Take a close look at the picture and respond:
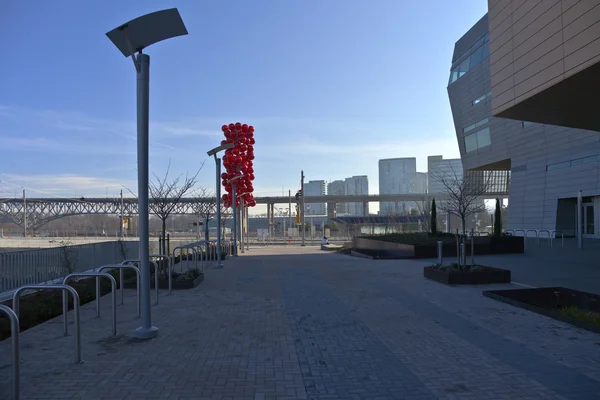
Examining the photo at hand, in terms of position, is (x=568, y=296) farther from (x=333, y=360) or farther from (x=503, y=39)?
(x=503, y=39)

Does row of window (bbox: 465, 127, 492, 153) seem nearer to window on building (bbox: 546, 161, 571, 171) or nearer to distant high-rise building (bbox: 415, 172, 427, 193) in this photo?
window on building (bbox: 546, 161, 571, 171)

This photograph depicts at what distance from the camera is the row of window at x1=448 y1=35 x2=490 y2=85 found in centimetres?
3991

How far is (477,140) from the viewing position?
43.3 m

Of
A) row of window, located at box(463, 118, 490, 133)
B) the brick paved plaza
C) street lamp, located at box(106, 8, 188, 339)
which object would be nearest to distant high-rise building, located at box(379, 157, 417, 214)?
row of window, located at box(463, 118, 490, 133)

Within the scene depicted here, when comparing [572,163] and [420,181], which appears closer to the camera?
[572,163]

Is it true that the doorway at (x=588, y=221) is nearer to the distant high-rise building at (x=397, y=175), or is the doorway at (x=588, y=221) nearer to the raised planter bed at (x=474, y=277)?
the raised planter bed at (x=474, y=277)

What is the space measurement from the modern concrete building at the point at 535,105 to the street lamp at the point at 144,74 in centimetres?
763

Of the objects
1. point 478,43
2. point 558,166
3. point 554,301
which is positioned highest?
point 478,43

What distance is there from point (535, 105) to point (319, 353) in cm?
921

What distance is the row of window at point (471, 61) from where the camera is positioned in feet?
131

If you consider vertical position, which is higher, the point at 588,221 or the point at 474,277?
the point at 588,221

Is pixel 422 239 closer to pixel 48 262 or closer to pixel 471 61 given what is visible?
pixel 48 262

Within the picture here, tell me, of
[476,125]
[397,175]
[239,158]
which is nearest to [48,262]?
[239,158]

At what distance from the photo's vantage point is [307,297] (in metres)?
9.52
